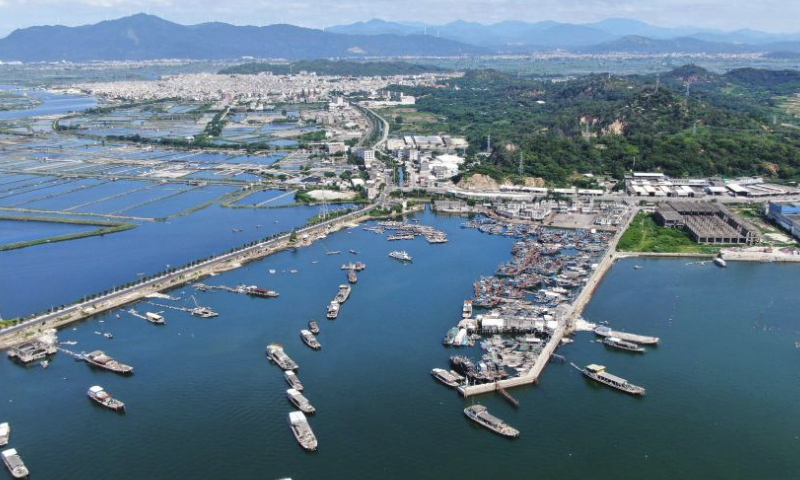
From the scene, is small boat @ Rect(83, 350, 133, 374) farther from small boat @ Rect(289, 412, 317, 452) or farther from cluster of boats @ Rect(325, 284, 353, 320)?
cluster of boats @ Rect(325, 284, 353, 320)

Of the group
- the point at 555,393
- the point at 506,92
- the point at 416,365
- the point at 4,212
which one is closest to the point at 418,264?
the point at 416,365

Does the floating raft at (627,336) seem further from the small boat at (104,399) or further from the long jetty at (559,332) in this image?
the small boat at (104,399)

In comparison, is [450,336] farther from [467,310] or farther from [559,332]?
[559,332]

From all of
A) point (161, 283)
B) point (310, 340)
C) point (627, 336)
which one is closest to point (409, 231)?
point (161, 283)

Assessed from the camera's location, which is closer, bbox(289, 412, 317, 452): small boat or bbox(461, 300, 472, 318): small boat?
bbox(289, 412, 317, 452): small boat

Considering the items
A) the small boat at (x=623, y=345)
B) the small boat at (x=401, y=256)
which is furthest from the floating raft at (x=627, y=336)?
the small boat at (x=401, y=256)

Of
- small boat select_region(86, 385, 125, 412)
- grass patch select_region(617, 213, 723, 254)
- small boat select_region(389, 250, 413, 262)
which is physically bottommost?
grass patch select_region(617, 213, 723, 254)

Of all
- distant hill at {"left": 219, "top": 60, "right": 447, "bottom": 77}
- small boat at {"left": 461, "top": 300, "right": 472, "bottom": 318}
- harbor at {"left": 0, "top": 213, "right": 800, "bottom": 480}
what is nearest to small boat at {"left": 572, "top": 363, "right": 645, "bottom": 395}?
harbor at {"left": 0, "top": 213, "right": 800, "bottom": 480}
